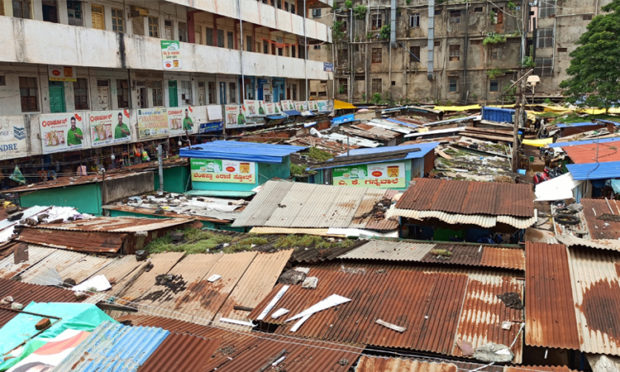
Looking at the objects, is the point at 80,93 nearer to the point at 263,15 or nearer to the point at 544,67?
the point at 263,15

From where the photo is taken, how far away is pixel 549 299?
727 cm

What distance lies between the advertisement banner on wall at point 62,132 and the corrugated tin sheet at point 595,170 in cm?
1640

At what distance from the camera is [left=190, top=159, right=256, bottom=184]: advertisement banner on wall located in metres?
17.1

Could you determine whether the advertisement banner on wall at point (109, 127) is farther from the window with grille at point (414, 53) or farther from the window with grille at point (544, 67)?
the window with grille at point (544, 67)

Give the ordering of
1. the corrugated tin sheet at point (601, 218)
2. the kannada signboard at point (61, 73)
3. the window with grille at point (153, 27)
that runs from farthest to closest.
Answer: the window with grille at point (153, 27) < the kannada signboard at point (61, 73) < the corrugated tin sheet at point (601, 218)

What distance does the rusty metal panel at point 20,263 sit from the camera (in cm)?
989

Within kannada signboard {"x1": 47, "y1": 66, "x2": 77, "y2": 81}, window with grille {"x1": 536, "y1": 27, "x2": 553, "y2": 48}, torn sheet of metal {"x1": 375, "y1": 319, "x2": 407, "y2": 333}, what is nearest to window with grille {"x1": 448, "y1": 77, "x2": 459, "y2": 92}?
window with grille {"x1": 536, "y1": 27, "x2": 553, "y2": 48}

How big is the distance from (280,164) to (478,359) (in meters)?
12.1

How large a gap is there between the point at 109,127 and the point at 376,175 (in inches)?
434

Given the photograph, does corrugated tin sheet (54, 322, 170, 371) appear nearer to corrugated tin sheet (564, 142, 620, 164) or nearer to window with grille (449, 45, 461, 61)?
corrugated tin sheet (564, 142, 620, 164)

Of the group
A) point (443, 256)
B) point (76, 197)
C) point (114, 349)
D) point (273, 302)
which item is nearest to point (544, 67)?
point (76, 197)

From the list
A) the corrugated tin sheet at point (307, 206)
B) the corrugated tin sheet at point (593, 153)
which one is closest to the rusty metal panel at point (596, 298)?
the corrugated tin sheet at point (307, 206)

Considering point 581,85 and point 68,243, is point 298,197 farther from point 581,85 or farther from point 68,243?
point 581,85

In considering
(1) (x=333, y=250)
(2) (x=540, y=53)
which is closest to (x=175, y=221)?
(1) (x=333, y=250)
